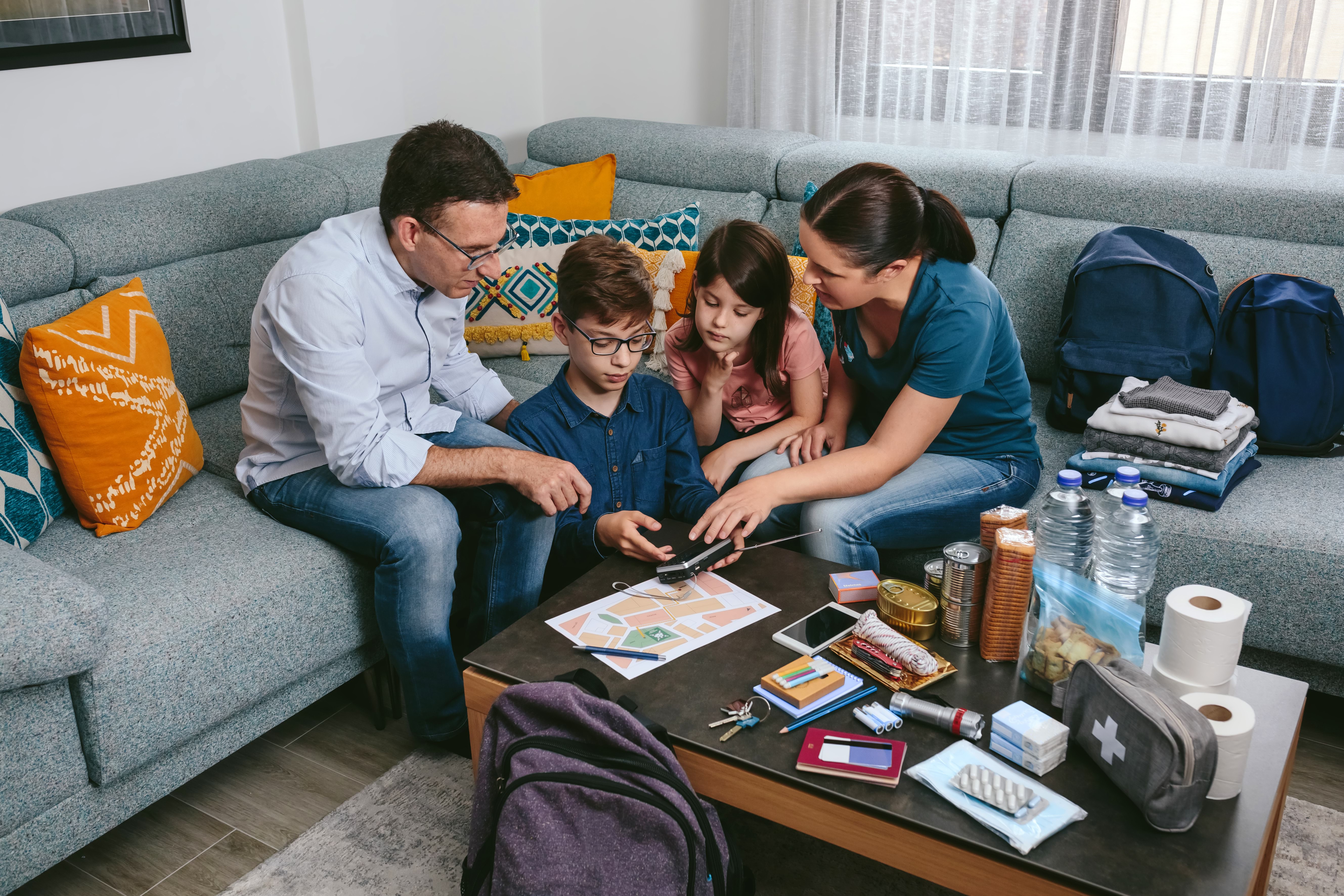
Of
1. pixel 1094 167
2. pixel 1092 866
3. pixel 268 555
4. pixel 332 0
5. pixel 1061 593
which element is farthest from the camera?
pixel 332 0

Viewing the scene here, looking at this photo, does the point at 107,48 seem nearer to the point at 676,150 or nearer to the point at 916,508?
the point at 676,150

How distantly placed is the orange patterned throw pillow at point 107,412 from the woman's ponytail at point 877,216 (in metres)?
1.22

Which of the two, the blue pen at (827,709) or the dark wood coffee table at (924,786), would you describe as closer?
the dark wood coffee table at (924,786)

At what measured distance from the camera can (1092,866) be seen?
104 centimetres

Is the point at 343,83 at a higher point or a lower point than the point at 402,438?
higher

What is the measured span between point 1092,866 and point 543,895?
1.91 ft

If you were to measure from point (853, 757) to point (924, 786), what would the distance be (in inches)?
3.3

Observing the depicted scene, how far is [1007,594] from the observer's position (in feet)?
4.36

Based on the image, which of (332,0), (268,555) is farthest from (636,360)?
(332,0)

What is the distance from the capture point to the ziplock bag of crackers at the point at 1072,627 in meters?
1.26

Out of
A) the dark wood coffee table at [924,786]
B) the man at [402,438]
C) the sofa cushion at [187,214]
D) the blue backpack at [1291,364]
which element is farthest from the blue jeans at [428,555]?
the blue backpack at [1291,364]

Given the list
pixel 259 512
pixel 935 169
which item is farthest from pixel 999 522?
pixel 935 169

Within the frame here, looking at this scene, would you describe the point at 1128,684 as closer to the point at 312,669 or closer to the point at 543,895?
the point at 543,895

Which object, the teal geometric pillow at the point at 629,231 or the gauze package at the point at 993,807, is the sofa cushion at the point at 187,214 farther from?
the gauze package at the point at 993,807
